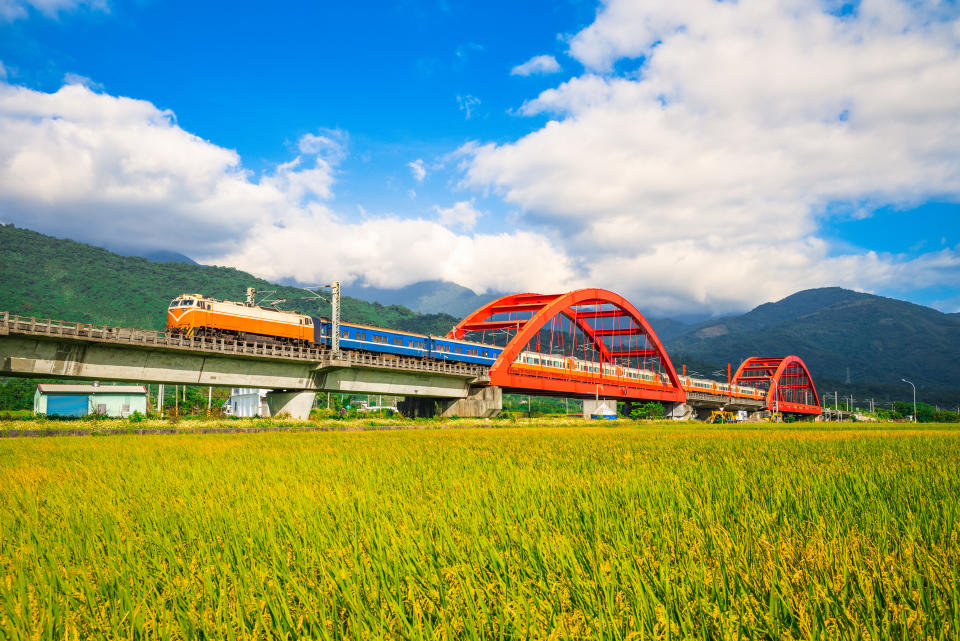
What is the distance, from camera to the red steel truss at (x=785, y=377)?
126 m

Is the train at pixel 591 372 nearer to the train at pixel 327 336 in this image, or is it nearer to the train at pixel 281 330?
the train at pixel 327 336

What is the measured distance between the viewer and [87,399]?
82.5 m

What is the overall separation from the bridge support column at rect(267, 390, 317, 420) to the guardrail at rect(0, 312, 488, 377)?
443 cm

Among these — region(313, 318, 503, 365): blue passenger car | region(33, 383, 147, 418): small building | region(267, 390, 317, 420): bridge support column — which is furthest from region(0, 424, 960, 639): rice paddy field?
region(33, 383, 147, 418): small building

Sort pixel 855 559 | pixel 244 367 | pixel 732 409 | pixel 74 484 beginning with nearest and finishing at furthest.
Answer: pixel 855 559
pixel 74 484
pixel 244 367
pixel 732 409

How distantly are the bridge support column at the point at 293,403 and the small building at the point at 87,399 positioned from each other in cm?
4033

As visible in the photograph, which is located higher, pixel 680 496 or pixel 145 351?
pixel 145 351

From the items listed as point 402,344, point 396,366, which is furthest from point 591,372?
point 396,366

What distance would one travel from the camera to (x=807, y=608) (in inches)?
110

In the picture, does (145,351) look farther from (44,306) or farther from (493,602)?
(44,306)

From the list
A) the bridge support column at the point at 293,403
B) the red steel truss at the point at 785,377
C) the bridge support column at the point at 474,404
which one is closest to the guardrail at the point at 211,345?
the bridge support column at the point at 474,404

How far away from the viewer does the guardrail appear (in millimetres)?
34625

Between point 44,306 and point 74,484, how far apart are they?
603ft

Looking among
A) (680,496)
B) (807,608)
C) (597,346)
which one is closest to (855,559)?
(807,608)
